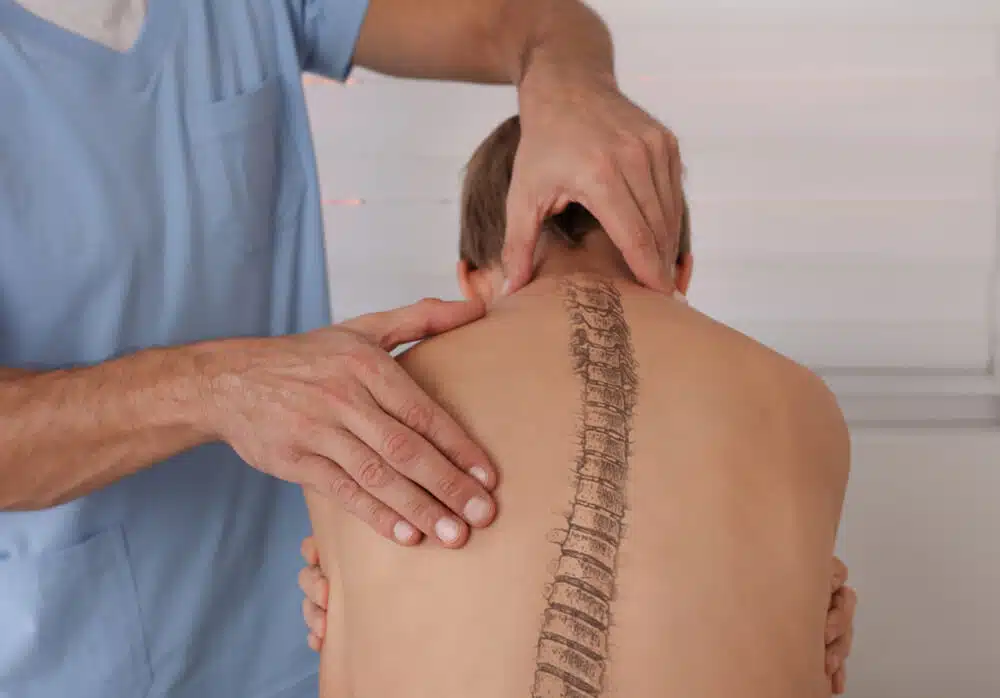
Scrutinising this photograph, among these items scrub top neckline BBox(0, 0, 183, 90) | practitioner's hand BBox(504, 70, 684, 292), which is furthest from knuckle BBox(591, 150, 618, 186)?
scrub top neckline BBox(0, 0, 183, 90)

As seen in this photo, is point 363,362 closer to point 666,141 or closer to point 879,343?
point 666,141

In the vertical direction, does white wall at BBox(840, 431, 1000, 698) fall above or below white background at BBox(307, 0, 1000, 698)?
below

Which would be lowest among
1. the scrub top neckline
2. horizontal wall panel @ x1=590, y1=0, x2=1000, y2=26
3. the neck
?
the neck

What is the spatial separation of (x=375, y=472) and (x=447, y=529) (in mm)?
83

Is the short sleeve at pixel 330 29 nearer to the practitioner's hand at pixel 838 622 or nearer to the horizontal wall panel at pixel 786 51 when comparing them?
the horizontal wall panel at pixel 786 51

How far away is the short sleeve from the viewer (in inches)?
53.0

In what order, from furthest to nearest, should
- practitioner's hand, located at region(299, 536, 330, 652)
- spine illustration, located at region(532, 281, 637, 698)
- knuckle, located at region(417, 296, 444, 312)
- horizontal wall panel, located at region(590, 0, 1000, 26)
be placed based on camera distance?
horizontal wall panel, located at region(590, 0, 1000, 26) → practitioner's hand, located at region(299, 536, 330, 652) → knuckle, located at region(417, 296, 444, 312) → spine illustration, located at region(532, 281, 637, 698)

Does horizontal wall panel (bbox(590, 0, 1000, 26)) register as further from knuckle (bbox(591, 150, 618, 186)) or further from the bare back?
the bare back

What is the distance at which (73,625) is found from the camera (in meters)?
1.06

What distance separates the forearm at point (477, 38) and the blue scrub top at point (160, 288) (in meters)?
0.15

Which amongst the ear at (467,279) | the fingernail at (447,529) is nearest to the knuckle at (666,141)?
the ear at (467,279)

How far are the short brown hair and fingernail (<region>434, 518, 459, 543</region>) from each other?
20.0 inches

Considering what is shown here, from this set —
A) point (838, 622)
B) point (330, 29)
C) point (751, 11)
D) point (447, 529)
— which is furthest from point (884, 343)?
point (447, 529)

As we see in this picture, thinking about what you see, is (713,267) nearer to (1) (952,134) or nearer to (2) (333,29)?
(1) (952,134)
